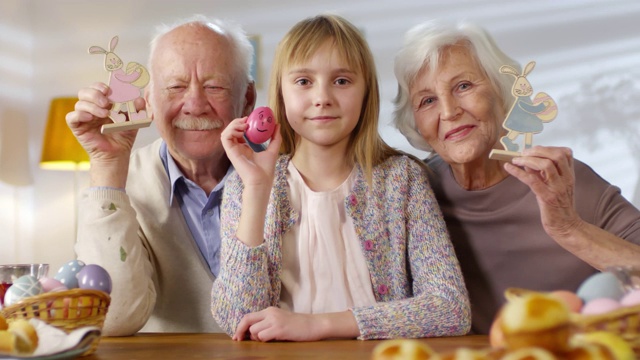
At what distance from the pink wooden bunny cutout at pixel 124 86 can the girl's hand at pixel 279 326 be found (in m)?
0.52

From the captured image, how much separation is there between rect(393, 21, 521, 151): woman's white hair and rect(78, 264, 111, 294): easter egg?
0.99 metres

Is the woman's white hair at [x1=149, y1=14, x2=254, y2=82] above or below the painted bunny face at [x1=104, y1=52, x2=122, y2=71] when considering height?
above

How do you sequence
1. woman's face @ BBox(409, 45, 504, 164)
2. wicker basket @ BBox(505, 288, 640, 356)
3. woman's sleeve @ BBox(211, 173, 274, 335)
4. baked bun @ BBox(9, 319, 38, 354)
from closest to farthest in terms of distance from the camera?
wicker basket @ BBox(505, 288, 640, 356) < baked bun @ BBox(9, 319, 38, 354) < woman's sleeve @ BBox(211, 173, 274, 335) < woman's face @ BBox(409, 45, 504, 164)

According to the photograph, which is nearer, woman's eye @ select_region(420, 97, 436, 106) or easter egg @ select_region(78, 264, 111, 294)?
easter egg @ select_region(78, 264, 111, 294)

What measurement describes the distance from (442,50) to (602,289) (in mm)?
1082

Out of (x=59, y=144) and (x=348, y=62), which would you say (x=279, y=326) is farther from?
(x=59, y=144)

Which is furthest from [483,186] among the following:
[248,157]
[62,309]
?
[62,309]

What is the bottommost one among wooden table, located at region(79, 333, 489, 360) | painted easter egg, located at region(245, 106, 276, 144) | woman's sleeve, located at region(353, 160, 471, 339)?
wooden table, located at region(79, 333, 489, 360)

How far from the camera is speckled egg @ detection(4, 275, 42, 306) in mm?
1247

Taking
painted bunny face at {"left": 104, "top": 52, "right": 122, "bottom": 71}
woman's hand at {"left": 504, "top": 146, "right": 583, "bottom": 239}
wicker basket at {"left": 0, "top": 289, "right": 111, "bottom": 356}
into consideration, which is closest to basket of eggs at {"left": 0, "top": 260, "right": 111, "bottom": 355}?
wicker basket at {"left": 0, "top": 289, "right": 111, "bottom": 356}

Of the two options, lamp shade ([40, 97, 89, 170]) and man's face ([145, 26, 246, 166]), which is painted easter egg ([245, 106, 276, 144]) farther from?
lamp shade ([40, 97, 89, 170])

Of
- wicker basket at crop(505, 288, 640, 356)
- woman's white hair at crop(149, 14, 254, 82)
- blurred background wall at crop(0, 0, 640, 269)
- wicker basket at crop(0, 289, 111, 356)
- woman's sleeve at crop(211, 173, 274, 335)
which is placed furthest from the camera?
blurred background wall at crop(0, 0, 640, 269)

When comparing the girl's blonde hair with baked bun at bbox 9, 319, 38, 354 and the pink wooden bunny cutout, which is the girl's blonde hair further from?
baked bun at bbox 9, 319, 38, 354

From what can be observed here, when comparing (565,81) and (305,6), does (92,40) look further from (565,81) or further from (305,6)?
(565,81)
